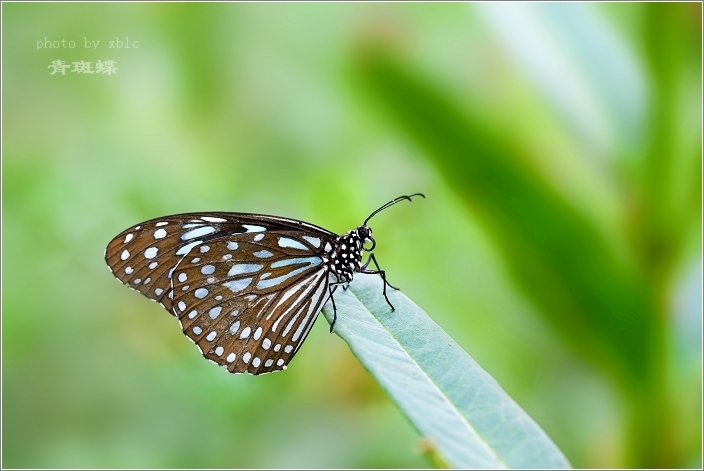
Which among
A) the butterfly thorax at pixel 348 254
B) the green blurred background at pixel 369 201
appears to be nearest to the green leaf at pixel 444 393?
the butterfly thorax at pixel 348 254

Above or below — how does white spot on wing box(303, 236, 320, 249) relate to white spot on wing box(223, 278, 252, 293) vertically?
above

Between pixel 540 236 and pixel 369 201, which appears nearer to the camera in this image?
pixel 540 236

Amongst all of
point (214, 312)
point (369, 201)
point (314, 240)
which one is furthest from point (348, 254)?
point (369, 201)

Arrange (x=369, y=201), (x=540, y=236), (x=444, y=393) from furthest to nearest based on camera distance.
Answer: (x=369, y=201), (x=540, y=236), (x=444, y=393)

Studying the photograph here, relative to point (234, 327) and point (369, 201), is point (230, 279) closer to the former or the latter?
point (234, 327)

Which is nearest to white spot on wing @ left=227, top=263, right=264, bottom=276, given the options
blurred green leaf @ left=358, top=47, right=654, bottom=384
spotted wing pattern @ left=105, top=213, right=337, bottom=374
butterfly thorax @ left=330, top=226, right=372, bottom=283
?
spotted wing pattern @ left=105, top=213, right=337, bottom=374

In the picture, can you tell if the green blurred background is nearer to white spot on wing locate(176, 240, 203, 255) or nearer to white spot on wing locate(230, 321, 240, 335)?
white spot on wing locate(230, 321, 240, 335)

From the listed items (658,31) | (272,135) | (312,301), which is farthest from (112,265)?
(658,31)

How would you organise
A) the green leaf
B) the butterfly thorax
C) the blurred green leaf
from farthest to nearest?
the blurred green leaf
the butterfly thorax
the green leaf
